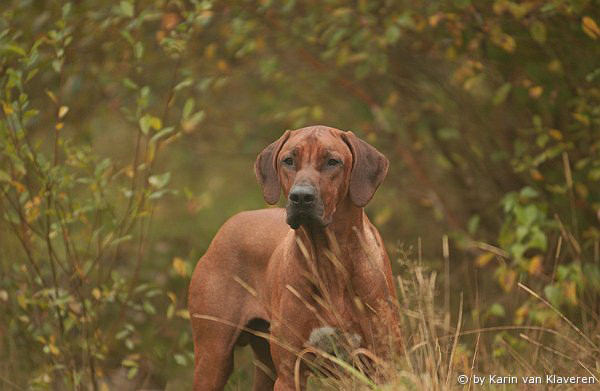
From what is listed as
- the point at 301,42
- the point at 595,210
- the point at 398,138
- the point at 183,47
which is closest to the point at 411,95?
the point at 398,138

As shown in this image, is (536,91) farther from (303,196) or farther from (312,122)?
(312,122)

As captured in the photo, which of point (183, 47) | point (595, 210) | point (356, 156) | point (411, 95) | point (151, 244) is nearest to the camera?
point (356, 156)

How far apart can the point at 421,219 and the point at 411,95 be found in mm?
1450

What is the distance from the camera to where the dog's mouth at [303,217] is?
13.8 feet

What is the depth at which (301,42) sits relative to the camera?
7.89m

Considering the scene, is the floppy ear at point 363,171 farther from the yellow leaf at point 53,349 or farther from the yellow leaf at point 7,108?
the yellow leaf at point 53,349

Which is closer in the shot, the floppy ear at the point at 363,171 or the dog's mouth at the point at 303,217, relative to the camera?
→ the dog's mouth at the point at 303,217

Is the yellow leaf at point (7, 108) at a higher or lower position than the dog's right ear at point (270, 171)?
higher

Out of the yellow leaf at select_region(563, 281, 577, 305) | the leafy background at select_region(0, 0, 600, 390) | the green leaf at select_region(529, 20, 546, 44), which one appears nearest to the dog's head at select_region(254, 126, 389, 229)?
the leafy background at select_region(0, 0, 600, 390)

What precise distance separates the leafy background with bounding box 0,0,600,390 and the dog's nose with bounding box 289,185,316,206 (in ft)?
3.00

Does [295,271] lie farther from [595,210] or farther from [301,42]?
[301,42]

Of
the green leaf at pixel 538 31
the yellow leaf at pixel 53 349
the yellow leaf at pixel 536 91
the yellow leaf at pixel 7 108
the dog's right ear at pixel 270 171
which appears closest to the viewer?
the dog's right ear at pixel 270 171

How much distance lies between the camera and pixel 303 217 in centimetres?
423

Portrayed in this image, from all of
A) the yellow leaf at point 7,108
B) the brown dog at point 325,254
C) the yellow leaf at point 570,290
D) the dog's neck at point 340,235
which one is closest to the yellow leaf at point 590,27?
the yellow leaf at point 570,290
